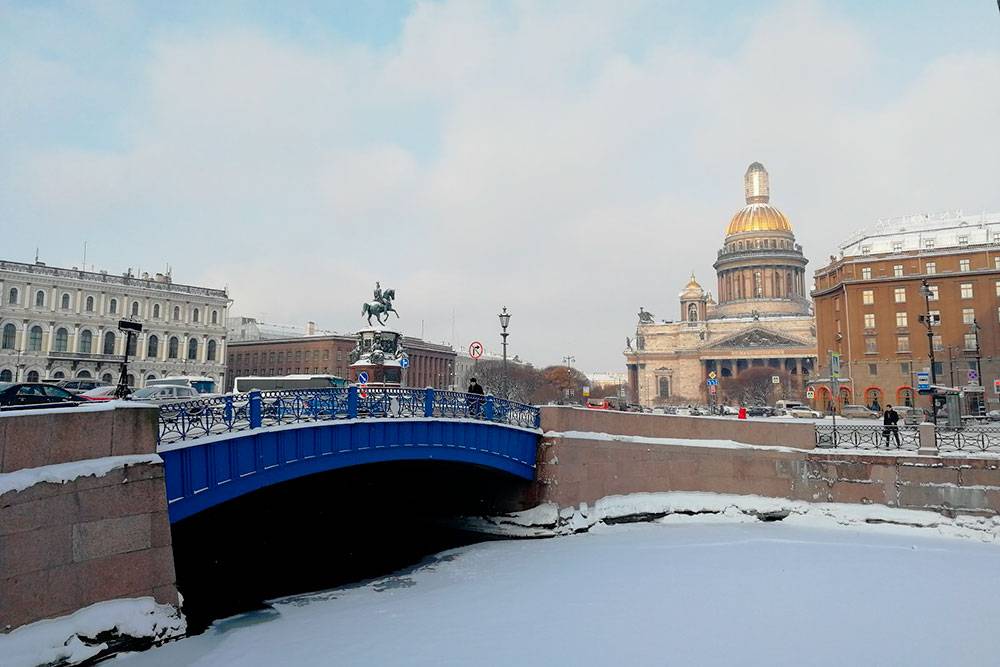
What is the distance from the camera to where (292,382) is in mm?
44531

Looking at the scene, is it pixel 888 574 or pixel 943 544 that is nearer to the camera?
pixel 888 574

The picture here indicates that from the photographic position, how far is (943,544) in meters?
20.3

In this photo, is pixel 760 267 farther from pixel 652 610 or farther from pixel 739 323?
pixel 652 610

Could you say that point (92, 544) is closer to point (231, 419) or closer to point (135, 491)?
point (135, 491)

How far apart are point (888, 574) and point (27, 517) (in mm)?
17932

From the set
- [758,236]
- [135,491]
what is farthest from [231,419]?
Result: [758,236]

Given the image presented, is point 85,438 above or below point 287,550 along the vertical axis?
above

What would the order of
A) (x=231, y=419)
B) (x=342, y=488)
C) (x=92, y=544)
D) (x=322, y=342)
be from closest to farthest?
1. (x=92, y=544)
2. (x=231, y=419)
3. (x=342, y=488)
4. (x=322, y=342)

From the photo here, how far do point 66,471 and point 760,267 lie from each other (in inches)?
5243

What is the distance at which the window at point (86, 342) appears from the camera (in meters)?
66.3

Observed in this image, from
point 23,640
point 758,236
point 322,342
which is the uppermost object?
point 758,236

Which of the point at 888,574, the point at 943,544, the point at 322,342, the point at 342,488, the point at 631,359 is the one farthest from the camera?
the point at 631,359

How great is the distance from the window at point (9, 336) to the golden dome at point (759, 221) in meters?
119

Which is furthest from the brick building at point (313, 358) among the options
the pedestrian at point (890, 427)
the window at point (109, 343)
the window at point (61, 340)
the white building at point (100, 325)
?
the pedestrian at point (890, 427)
